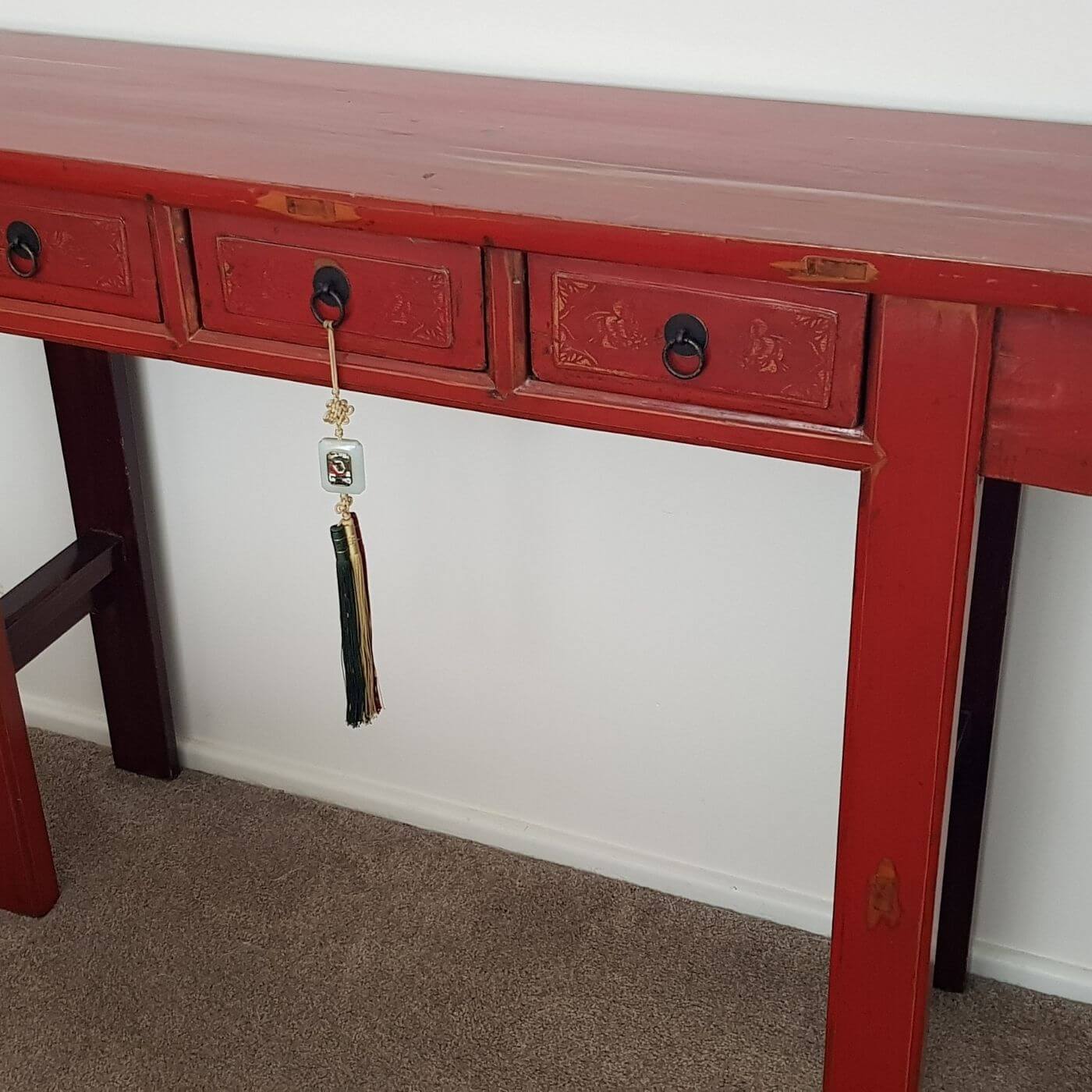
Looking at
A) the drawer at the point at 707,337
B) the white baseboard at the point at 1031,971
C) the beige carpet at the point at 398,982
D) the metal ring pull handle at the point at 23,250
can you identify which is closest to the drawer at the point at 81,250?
the metal ring pull handle at the point at 23,250

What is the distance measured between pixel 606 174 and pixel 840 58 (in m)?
0.35

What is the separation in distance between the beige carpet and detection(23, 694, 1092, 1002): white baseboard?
18 mm

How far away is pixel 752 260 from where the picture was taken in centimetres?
91

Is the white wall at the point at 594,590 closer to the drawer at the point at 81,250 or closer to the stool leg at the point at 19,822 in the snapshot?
the stool leg at the point at 19,822

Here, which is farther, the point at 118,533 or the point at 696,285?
the point at 118,533

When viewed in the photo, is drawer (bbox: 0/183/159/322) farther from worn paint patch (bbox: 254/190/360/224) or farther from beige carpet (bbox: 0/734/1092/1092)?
beige carpet (bbox: 0/734/1092/1092)

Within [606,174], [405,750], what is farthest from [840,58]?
[405,750]

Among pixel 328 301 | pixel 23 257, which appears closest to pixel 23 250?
pixel 23 257

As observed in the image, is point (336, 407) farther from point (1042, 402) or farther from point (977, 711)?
point (977, 711)

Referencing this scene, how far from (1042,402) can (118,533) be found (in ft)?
3.94

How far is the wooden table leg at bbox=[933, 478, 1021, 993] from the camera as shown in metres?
1.33

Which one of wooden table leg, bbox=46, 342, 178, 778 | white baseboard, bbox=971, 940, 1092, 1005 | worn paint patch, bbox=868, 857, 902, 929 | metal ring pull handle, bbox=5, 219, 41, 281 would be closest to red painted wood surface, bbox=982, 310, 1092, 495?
worn paint patch, bbox=868, 857, 902, 929

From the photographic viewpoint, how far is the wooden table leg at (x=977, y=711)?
1328 millimetres

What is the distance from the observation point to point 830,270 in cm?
89
